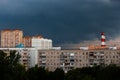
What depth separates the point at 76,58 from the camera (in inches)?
4018

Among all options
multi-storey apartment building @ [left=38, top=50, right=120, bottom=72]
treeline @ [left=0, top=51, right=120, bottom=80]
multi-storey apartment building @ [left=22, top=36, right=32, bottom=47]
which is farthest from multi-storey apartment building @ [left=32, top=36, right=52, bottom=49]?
treeline @ [left=0, top=51, right=120, bottom=80]

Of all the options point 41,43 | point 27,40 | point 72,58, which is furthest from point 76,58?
point 27,40

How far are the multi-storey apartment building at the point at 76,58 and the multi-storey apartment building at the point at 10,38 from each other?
87.0 ft

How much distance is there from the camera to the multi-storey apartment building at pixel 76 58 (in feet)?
330

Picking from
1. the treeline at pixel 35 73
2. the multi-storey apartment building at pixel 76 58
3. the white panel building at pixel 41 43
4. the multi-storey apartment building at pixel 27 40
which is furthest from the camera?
the multi-storey apartment building at pixel 27 40

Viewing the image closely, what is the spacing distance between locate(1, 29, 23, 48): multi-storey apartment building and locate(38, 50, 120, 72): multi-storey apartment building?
26.5 m

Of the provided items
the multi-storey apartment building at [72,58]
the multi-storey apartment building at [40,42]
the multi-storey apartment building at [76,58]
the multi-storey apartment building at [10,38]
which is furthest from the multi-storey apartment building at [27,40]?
the multi-storey apartment building at [76,58]

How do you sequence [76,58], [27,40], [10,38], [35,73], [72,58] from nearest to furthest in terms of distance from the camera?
[35,73] → [72,58] → [76,58] → [10,38] → [27,40]

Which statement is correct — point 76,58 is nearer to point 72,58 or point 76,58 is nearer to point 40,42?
point 72,58

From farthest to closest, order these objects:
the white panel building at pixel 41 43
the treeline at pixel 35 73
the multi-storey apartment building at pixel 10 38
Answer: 1. the multi-storey apartment building at pixel 10 38
2. the white panel building at pixel 41 43
3. the treeline at pixel 35 73

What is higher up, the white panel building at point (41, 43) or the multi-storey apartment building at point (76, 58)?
the white panel building at point (41, 43)

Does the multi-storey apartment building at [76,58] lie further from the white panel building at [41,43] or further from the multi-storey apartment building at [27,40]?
the multi-storey apartment building at [27,40]

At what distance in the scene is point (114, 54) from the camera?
102m

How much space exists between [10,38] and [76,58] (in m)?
33.2
